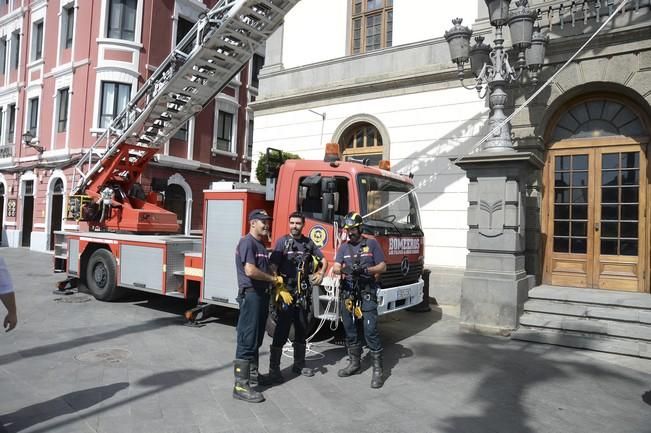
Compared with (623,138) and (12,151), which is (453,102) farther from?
(12,151)

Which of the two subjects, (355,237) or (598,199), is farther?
(598,199)

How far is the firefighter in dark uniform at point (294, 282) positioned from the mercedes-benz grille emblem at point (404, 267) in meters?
1.77

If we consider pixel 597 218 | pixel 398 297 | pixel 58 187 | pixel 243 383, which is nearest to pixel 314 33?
pixel 597 218

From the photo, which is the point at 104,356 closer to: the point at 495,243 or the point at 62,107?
the point at 495,243

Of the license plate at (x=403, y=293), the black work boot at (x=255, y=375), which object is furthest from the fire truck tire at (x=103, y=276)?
the license plate at (x=403, y=293)

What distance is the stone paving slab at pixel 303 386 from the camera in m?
4.22

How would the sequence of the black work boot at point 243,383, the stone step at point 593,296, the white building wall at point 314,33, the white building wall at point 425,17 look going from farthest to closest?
the white building wall at point 314,33 → the white building wall at point 425,17 → the stone step at point 593,296 → the black work boot at point 243,383

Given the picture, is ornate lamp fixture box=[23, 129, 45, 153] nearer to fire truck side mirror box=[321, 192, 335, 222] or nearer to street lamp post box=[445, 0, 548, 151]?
street lamp post box=[445, 0, 548, 151]

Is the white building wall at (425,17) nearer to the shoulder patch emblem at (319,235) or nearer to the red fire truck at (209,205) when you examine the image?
the red fire truck at (209,205)

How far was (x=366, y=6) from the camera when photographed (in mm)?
13047

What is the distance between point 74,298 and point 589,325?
9.50m

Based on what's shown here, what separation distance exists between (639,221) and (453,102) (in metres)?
4.55

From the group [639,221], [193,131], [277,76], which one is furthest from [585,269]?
[193,131]

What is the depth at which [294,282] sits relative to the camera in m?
5.37
